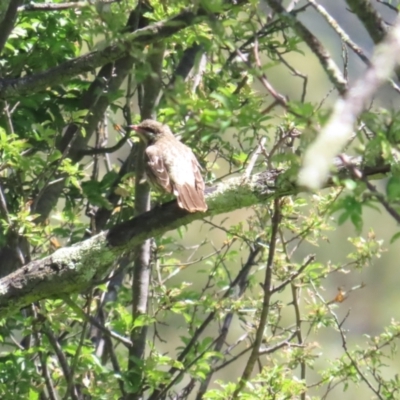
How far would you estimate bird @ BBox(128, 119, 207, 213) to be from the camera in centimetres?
466

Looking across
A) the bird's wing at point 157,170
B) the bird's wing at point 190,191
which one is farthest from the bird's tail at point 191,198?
the bird's wing at point 157,170

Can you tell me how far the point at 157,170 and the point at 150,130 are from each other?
1.52 ft

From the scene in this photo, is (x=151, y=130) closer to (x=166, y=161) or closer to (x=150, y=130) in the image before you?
(x=150, y=130)

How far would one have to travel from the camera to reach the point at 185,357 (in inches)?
203

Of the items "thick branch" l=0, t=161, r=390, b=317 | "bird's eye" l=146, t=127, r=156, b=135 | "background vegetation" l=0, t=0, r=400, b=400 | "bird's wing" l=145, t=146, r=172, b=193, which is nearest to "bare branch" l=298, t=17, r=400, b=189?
"background vegetation" l=0, t=0, r=400, b=400

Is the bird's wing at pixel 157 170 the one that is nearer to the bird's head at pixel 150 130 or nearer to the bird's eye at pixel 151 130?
the bird's head at pixel 150 130

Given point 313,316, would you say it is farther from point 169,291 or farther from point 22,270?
point 22,270

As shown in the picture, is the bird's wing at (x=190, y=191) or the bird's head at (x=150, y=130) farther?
the bird's head at (x=150, y=130)

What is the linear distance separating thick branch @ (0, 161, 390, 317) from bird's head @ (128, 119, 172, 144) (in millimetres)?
1117

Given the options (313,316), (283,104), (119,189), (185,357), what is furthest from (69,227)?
(283,104)

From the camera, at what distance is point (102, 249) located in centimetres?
407

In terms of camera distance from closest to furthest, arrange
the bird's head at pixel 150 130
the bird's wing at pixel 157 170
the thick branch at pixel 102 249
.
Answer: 1. the thick branch at pixel 102 249
2. the bird's wing at pixel 157 170
3. the bird's head at pixel 150 130

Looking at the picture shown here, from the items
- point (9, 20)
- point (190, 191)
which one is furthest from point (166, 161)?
point (9, 20)

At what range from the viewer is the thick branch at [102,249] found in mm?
3934
